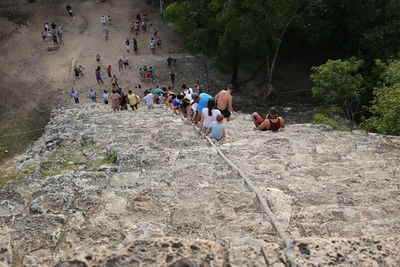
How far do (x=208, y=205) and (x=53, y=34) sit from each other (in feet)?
88.9

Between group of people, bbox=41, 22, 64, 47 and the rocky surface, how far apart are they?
71.1 feet

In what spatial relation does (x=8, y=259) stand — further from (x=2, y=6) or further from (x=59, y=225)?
(x=2, y=6)

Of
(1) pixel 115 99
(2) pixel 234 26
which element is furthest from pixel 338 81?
(1) pixel 115 99

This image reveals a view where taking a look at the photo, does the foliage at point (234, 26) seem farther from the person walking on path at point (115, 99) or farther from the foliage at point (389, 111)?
the person walking on path at point (115, 99)

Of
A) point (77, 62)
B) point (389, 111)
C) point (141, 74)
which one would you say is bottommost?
point (389, 111)

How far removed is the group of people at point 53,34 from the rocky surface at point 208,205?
21.7 m

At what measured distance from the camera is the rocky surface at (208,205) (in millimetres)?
4188

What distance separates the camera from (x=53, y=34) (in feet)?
95.1

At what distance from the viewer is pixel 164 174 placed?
7.43 metres

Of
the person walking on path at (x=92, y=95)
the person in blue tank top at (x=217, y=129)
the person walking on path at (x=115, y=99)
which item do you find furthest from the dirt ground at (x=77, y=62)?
the person in blue tank top at (x=217, y=129)

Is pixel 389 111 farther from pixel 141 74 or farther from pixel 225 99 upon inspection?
pixel 141 74

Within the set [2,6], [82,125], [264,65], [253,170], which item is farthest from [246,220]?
[2,6]

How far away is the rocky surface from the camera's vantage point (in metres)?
4.19

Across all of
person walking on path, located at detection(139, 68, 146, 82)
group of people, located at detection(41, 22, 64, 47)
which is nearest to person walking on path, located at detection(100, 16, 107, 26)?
A: group of people, located at detection(41, 22, 64, 47)
